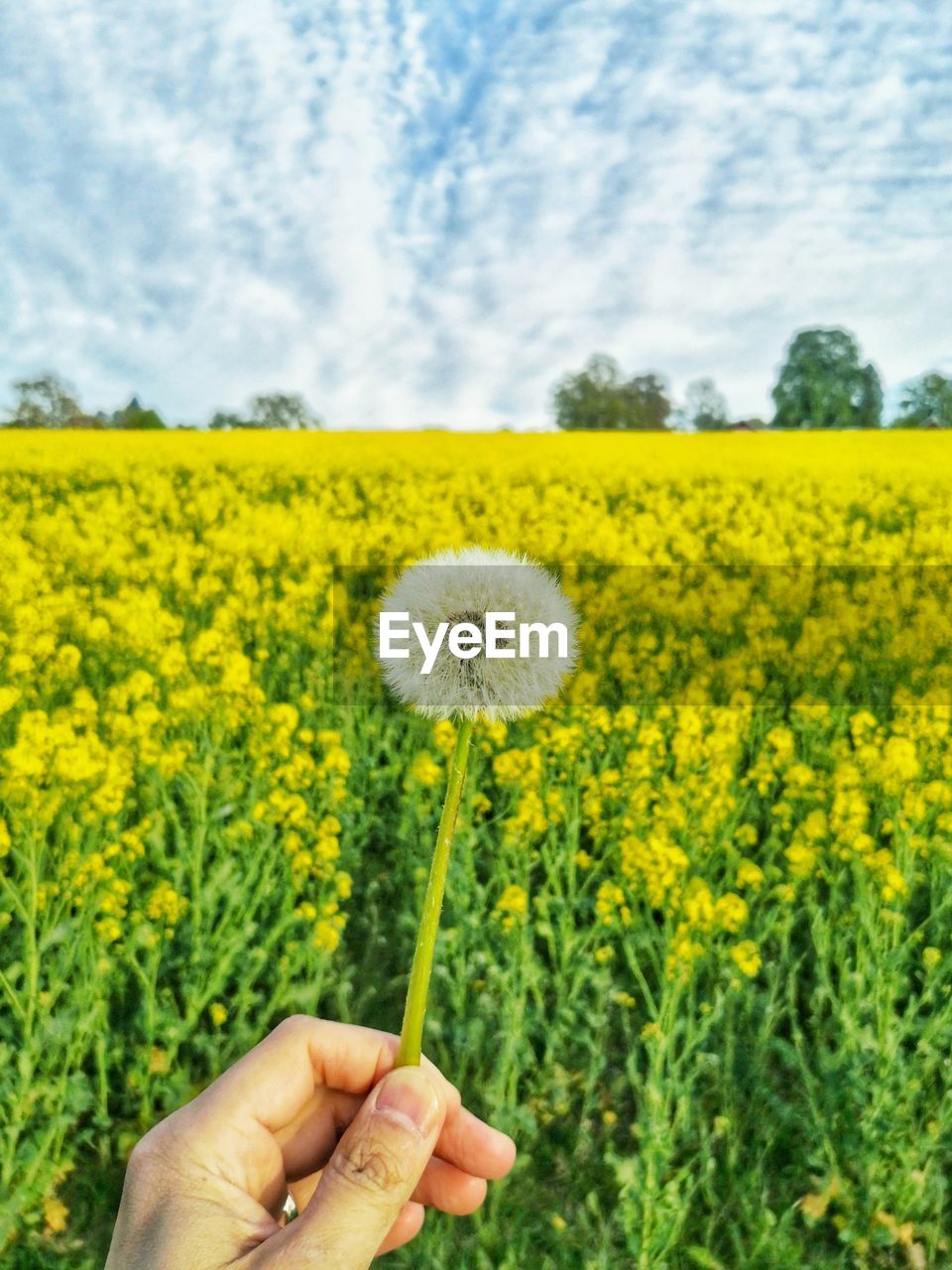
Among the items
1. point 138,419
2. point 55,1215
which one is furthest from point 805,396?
point 55,1215

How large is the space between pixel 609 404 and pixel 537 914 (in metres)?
30.8

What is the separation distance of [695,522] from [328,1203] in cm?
823

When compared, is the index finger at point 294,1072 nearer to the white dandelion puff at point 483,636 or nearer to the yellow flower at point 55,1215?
the white dandelion puff at point 483,636

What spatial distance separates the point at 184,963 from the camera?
10.5 feet

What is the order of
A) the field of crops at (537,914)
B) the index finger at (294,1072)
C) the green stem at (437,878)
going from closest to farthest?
the green stem at (437,878) < the index finger at (294,1072) < the field of crops at (537,914)

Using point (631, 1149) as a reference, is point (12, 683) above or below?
above

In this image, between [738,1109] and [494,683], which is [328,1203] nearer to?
[494,683]

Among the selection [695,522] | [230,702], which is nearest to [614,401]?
[695,522]

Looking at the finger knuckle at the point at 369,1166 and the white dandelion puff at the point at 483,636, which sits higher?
the white dandelion puff at the point at 483,636

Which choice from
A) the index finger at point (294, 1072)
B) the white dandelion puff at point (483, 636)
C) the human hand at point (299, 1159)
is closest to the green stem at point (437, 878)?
the white dandelion puff at point (483, 636)

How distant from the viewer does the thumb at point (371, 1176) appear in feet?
4.12

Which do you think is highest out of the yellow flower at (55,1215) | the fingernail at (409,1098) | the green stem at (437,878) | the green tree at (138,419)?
the green tree at (138,419)

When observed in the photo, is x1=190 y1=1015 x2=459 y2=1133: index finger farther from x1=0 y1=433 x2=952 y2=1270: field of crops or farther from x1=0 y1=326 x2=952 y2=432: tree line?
x1=0 y1=326 x2=952 y2=432: tree line

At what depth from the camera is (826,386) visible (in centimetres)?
3391
